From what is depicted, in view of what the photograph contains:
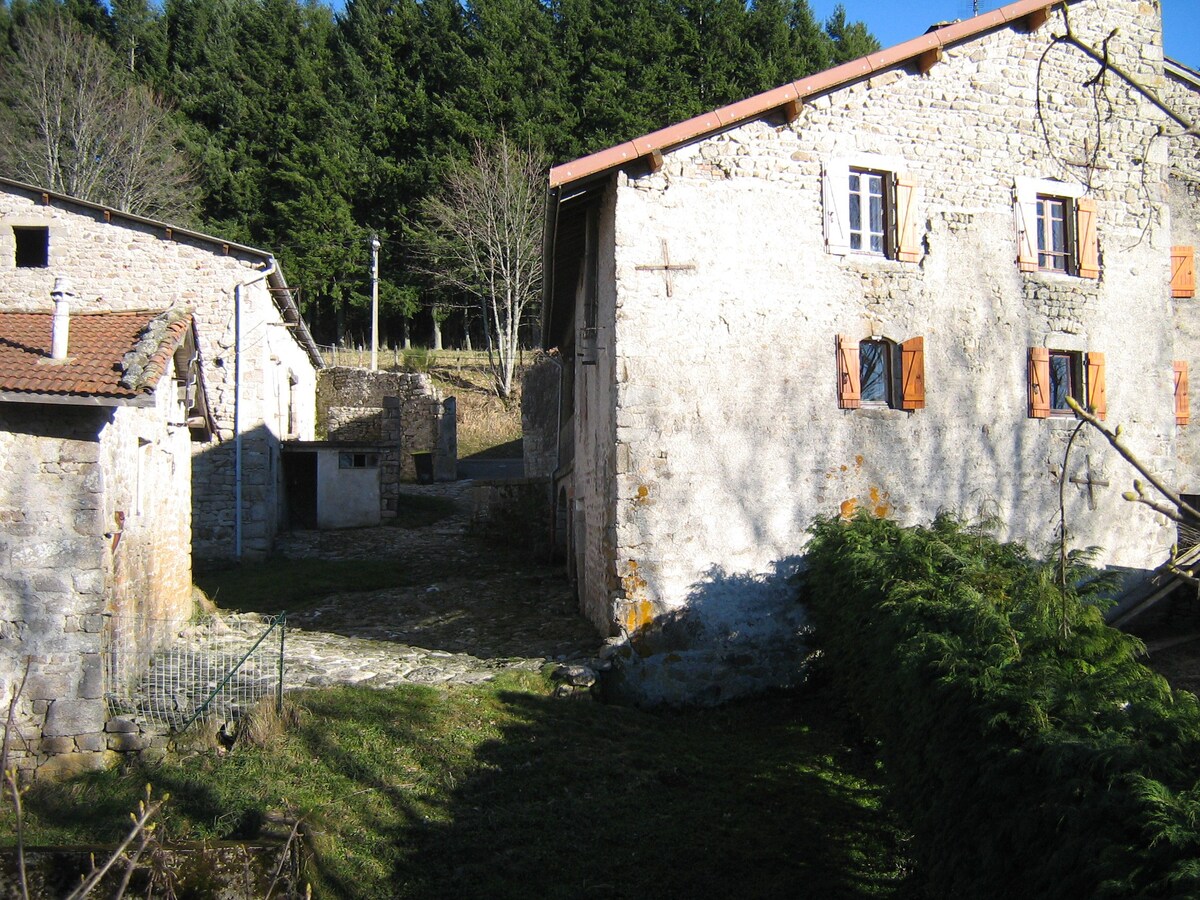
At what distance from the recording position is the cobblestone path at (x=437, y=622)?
9906 millimetres

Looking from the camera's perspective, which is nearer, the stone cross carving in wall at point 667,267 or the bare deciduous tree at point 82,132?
the stone cross carving in wall at point 667,267

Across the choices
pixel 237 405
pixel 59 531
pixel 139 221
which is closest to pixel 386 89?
pixel 139 221

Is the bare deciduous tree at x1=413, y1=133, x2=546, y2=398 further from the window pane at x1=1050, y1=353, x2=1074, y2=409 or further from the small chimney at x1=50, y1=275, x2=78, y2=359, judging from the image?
the small chimney at x1=50, y1=275, x2=78, y2=359

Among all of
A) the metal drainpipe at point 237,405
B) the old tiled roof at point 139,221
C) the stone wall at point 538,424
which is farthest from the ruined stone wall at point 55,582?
the stone wall at point 538,424

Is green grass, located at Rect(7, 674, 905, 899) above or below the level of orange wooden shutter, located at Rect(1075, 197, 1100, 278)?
below

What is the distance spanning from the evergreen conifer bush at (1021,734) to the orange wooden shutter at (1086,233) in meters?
5.56

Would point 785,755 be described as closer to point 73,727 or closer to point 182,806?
point 182,806

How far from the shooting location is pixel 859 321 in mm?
10531

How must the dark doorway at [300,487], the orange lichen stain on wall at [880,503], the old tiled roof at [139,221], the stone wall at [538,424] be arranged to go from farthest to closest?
the stone wall at [538,424] < the dark doorway at [300,487] < the old tiled roof at [139,221] < the orange lichen stain on wall at [880,503]

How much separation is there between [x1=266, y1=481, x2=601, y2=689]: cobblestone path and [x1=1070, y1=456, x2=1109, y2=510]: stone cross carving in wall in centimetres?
614

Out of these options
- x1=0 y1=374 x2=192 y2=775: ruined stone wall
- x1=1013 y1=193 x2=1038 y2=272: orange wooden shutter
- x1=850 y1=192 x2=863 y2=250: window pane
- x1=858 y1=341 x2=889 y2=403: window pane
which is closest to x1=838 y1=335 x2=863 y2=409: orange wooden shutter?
x1=858 y1=341 x2=889 y2=403: window pane

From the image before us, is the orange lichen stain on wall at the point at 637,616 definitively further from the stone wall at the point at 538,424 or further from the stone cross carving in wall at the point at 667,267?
the stone wall at the point at 538,424

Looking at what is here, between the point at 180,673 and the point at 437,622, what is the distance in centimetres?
381

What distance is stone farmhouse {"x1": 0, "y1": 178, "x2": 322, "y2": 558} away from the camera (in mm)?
17172
